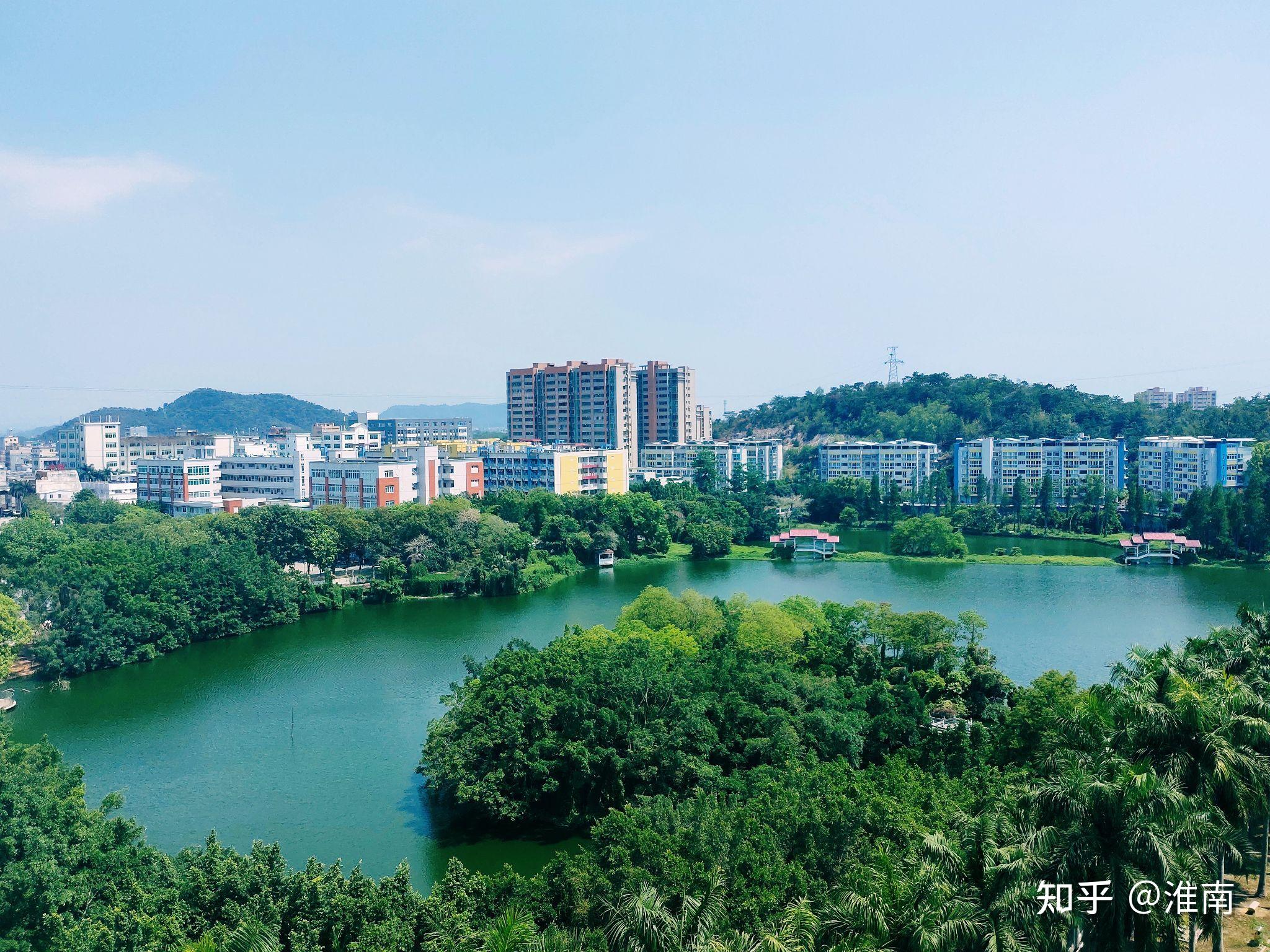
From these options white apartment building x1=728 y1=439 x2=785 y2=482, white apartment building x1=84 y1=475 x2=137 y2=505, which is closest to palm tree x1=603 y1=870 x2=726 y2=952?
white apartment building x1=84 y1=475 x2=137 y2=505

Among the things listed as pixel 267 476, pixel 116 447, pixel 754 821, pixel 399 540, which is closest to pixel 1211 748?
pixel 754 821

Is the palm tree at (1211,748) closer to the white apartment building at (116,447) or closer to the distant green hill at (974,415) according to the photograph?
the distant green hill at (974,415)

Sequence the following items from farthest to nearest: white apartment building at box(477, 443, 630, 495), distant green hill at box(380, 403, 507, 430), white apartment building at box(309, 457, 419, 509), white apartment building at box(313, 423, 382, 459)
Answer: distant green hill at box(380, 403, 507, 430) < white apartment building at box(313, 423, 382, 459) < white apartment building at box(477, 443, 630, 495) < white apartment building at box(309, 457, 419, 509)

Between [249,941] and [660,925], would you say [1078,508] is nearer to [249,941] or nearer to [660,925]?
[660,925]

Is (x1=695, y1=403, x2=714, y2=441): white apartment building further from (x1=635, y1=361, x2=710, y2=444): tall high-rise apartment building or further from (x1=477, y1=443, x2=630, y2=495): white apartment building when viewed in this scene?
(x1=477, y1=443, x2=630, y2=495): white apartment building

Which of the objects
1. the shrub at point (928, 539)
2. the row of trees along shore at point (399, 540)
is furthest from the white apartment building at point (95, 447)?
the shrub at point (928, 539)

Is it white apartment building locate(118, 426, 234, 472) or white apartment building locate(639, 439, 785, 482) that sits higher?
white apartment building locate(118, 426, 234, 472)

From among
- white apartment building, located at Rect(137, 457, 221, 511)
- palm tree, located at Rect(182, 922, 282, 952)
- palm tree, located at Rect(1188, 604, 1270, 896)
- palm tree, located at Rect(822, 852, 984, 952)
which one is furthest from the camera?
white apartment building, located at Rect(137, 457, 221, 511)

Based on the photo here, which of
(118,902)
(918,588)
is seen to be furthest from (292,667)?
(918,588)

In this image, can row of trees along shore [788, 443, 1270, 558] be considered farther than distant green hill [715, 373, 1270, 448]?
No
